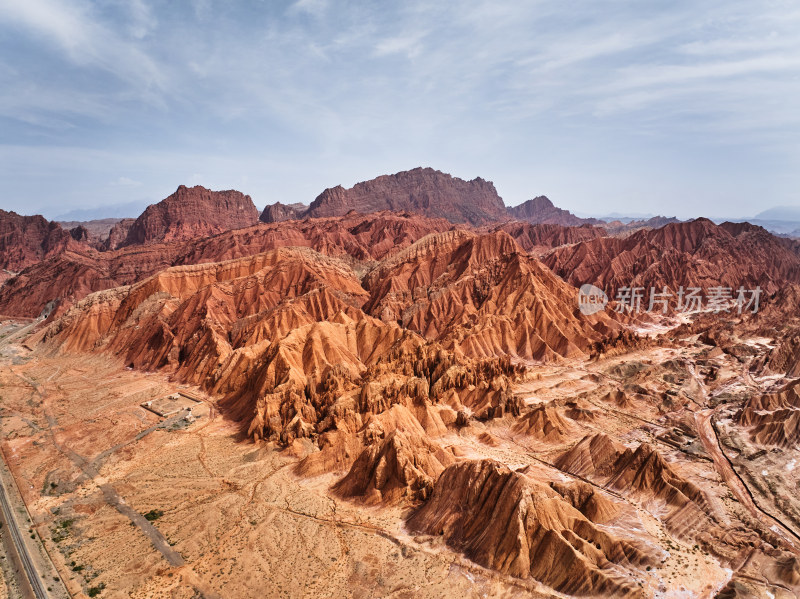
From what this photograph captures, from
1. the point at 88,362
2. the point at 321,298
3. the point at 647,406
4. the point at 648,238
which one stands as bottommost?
the point at 647,406

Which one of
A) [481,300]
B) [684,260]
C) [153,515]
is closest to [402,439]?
[153,515]

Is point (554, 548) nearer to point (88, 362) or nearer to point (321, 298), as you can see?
point (321, 298)

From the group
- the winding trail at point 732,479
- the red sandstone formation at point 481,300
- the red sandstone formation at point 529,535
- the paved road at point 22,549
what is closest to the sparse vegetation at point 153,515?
the paved road at point 22,549

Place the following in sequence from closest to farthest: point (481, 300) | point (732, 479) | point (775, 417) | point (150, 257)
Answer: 1. point (732, 479)
2. point (775, 417)
3. point (481, 300)
4. point (150, 257)

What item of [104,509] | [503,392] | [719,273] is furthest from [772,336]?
[104,509]

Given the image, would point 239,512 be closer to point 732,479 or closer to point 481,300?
point 732,479

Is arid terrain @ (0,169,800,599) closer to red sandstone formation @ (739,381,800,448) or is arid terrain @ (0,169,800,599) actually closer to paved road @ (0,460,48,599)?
red sandstone formation @ (739,381,800,448)

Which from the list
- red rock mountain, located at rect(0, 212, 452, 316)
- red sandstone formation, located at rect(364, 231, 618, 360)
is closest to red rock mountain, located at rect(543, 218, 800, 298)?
red sandstone formation, located at rect(364, 231, 618, 360)

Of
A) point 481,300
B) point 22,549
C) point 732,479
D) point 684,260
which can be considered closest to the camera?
point 22,549
